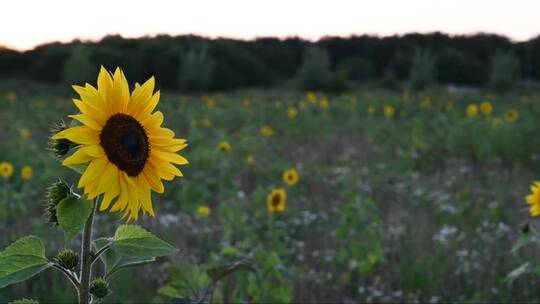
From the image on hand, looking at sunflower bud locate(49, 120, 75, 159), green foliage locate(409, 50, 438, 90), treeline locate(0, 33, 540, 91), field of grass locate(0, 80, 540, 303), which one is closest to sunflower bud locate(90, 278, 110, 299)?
sunflower bud locate(49, 120, 75, 159)

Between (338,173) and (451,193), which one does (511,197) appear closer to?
(451,193)

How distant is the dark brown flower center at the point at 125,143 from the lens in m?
1.33

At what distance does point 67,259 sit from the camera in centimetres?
128

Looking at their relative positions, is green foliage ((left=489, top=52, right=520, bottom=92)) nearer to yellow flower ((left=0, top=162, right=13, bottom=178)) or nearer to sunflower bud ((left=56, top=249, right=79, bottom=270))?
yellow flower ((left=0, top=162, right=13, bottom=178))

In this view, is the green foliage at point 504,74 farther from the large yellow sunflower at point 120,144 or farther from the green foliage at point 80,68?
the large yellow sunflower at point 120,144

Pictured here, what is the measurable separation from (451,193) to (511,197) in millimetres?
485

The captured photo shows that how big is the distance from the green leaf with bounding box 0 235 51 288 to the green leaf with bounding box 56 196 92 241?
0.07m

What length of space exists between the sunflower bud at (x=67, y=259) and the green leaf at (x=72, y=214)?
6 centimetres

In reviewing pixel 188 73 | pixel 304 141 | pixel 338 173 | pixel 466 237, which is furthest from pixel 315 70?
pixel 466 237

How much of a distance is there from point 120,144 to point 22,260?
10.2 inches

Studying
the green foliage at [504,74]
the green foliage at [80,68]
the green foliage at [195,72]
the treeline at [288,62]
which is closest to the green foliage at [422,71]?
the treeline at [288,62]

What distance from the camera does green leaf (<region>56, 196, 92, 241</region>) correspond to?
124cm

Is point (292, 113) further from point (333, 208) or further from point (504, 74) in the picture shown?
point (504, 74)

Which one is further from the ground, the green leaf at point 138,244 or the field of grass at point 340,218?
the green leaf at point 138,244
